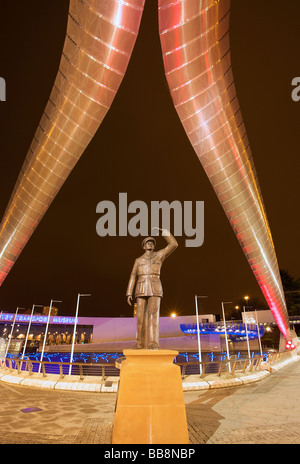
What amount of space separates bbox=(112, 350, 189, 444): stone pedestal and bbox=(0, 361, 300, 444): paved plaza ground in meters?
0.98

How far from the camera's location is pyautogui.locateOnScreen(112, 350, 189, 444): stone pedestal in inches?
190

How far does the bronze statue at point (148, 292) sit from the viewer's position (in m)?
6.50

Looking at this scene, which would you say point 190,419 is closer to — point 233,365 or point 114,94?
point 233,365

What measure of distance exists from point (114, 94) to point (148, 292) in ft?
32.2

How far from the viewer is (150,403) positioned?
5.04m

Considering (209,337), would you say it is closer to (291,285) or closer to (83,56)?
(291,285)

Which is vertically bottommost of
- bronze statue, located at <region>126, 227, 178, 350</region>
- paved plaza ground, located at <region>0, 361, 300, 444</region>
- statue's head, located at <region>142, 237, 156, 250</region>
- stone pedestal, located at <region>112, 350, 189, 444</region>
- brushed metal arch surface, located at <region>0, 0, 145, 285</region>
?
paved plaza ground, located at <region>0, 361, 300, 444</region>

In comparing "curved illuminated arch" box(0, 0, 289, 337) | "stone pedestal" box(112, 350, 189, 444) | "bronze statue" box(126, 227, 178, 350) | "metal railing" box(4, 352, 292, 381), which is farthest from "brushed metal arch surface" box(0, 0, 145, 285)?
"stone pedestal" box(112, 350, 189, 444)

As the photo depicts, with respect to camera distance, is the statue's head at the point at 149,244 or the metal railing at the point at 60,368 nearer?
the statue's head at the point at 149,244

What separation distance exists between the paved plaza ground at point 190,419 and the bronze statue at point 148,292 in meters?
2.11

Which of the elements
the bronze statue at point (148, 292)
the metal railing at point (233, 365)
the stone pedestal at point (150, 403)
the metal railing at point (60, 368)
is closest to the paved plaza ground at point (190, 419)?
the stone pedestal at point (150, 403)

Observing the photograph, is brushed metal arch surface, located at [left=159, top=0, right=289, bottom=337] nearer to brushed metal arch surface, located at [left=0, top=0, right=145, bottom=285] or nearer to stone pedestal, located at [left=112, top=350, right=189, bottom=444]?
brushed metal arch surface, located at [left=0, top=0, right=145, bottom=285]

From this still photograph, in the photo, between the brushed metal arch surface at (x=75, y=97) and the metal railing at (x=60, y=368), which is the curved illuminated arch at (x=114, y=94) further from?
the metal railing at (x=60, y=368)
